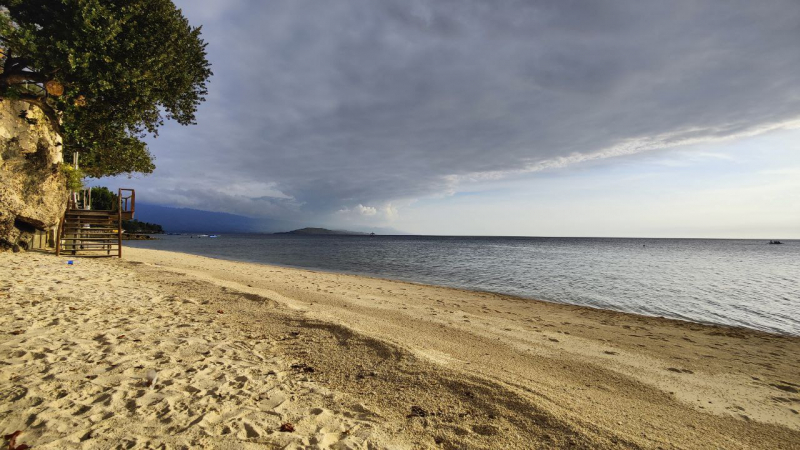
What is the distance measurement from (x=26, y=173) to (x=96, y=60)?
7.47 metres

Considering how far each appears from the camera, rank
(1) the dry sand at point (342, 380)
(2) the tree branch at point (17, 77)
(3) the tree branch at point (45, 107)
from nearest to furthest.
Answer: (1) the dry sand at point (342, 380) → (2) the tree branch at point (17, 77) → (3) the tree branch at point (45, 107)

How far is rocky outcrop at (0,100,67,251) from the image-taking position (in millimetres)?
13891

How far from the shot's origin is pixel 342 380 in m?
4.78

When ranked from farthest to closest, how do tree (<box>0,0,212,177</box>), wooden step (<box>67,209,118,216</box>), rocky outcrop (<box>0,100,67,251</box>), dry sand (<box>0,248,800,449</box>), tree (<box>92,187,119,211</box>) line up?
1. tree (<box>92,187,119,211</box>)
2. wooden step (<box>67,209,118,216</box>)
3. rocky outcrop (<box>0,100,67,251</box>)
4. tree (<box>0,0,212,177</box>)
5. dry sand (<box>0,248,800,449</box>)

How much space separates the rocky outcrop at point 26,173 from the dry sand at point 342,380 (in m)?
7.90

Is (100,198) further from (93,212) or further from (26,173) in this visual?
(26,173)

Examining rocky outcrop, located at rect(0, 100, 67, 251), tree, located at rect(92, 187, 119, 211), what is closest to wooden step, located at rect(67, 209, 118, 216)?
rocky outcrop, located at rect(0, 100, 67, 251)

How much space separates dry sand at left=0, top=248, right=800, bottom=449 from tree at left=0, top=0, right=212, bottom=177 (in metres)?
7.76

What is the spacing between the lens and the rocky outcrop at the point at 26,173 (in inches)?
547

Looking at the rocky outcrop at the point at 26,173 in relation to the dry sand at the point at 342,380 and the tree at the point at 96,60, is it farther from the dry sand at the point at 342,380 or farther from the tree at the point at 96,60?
the dry sand at the point at 342,380

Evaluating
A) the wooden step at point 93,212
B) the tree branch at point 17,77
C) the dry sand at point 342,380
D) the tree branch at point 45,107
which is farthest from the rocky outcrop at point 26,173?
the dry sand at point 342,380

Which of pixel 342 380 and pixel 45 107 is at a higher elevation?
pixel 45 107


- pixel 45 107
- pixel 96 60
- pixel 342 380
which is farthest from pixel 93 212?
pixel 342 380

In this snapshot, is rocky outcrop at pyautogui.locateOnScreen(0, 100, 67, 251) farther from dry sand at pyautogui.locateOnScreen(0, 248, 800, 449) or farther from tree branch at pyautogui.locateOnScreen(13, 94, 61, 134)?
dry sand at pyautogui.locateOnScreen(0, 248, 800, 449)
